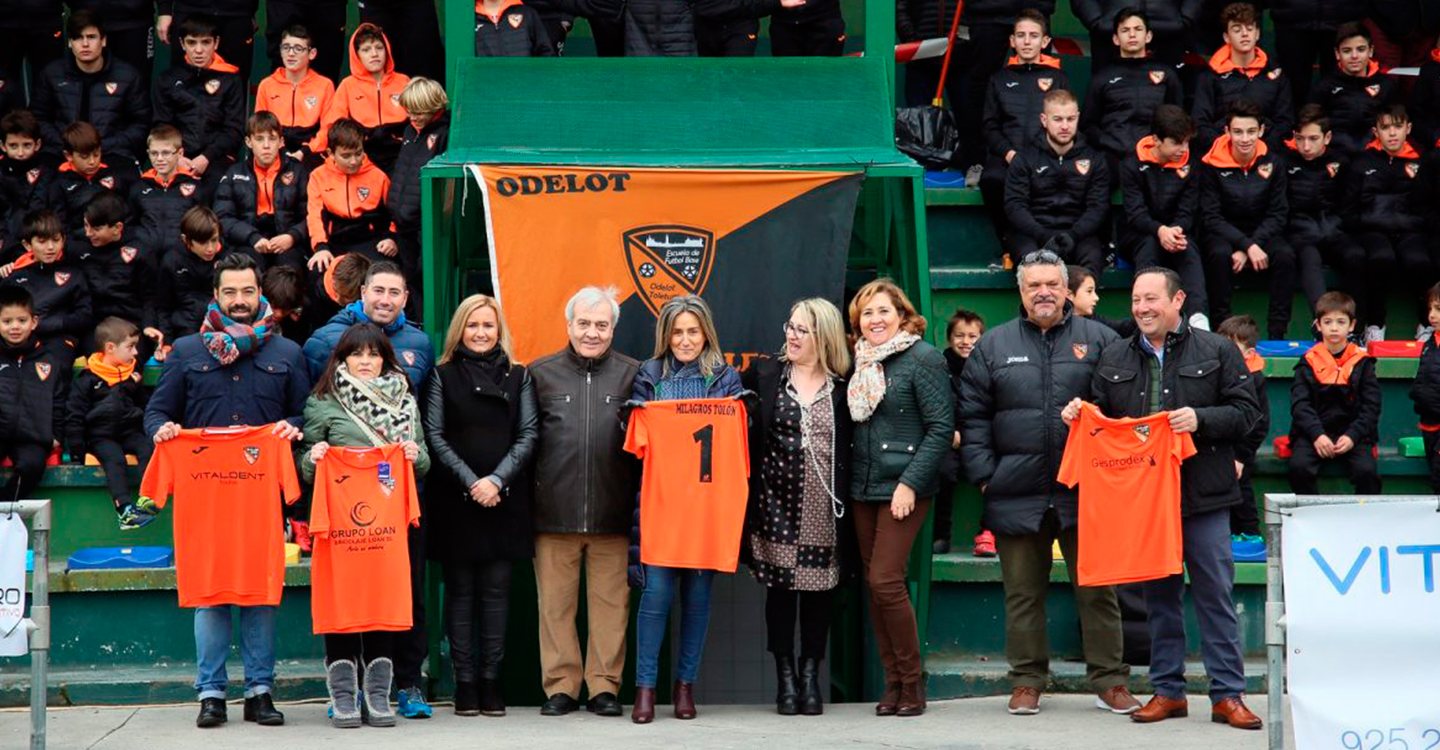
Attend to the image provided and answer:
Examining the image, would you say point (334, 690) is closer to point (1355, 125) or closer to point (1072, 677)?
point (1072, 677)

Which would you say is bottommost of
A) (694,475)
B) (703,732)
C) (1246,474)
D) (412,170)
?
(703,732)

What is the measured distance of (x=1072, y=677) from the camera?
27.5ft

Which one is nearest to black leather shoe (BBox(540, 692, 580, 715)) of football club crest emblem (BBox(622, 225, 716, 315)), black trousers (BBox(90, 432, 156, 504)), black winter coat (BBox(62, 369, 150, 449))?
football club crest emblem (BBox(622, 225, 716, 315))

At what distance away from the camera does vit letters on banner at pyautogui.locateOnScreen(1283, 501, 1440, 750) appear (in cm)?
570

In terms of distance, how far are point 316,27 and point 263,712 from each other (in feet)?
19.2

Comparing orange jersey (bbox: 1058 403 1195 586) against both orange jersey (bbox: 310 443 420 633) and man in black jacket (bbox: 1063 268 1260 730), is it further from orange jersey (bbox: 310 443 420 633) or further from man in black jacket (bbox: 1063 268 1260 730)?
orange jersey (bbox: 310 443 420 633)

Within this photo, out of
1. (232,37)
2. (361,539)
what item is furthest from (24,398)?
(232,37)

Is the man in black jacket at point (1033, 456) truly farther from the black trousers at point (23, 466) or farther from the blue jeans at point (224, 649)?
the black trousers at point (23, 466)

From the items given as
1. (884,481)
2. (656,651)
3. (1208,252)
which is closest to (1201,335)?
(884,481)

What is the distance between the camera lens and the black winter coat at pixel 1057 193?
→ 10.5 metres

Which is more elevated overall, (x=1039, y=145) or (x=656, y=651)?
(x=1039, y=145)

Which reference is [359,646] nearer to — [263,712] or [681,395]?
[263,712]

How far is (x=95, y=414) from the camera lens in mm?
9219

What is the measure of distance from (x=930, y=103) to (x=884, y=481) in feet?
17.4
